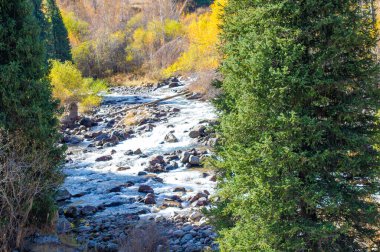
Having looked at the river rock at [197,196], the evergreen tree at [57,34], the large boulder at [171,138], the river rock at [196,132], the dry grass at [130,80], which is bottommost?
the dry grass at [130,80]

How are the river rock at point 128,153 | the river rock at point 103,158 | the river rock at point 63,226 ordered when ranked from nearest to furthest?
the river rock at point 63,226, the river rock at point 103,158, the river rock at point 128,153

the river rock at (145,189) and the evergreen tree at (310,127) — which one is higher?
the evergreen tree at (310,127)

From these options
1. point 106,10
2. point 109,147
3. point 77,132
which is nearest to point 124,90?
point 77,132

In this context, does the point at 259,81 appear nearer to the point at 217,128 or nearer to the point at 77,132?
the point at 217,128

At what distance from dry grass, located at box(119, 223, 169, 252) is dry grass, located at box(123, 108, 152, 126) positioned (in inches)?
709

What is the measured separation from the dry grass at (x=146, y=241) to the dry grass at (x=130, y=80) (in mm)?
34662

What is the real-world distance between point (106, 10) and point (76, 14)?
460 cm

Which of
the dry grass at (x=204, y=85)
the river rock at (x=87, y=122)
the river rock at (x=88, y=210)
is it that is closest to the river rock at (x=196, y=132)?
the dry grass at (x=204, y=85)

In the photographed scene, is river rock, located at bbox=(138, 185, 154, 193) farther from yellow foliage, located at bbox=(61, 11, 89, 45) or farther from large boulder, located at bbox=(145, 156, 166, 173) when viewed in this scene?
yellow foliage, located at bbox=(61, 11, 89, 45)

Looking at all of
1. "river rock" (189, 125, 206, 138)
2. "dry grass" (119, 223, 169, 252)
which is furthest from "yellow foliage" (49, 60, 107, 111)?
"dry grass" (119, 223, 169, 252)

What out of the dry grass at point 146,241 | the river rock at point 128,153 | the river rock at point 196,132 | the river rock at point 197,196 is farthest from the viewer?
the river rock at point 196,132

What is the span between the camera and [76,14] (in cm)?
6312

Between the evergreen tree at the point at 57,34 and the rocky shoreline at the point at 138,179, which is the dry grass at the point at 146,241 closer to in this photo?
the rocky shoreline at the point at 138,179

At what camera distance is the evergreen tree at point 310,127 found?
246 inches
